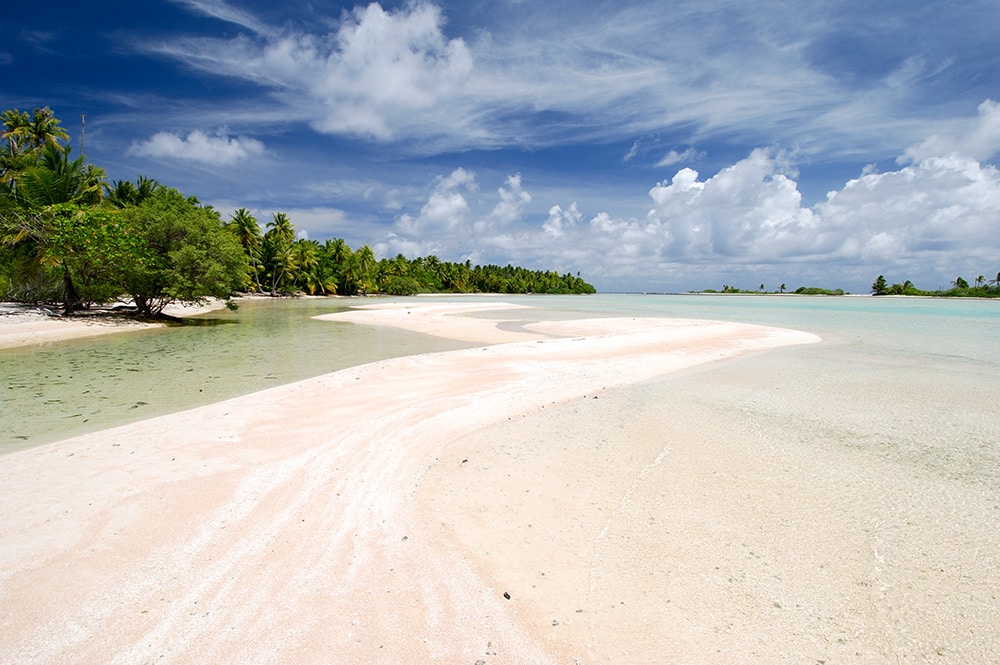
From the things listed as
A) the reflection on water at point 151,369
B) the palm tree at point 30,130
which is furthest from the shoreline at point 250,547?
the palm tree at point 30,130

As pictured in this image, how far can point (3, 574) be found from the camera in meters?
3.62

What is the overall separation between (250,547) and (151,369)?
1270 cm

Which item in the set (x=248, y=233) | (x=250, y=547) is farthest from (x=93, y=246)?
(x=248, y=233)

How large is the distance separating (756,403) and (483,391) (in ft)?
20.1

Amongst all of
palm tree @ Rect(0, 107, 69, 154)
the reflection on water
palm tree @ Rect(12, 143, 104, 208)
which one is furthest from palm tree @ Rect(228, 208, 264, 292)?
the reflection on water

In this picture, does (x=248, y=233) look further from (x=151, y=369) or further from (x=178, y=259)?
(x=151, y=369)

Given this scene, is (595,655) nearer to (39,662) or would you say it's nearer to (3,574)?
(39,662)

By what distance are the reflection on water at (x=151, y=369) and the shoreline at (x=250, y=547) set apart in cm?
189

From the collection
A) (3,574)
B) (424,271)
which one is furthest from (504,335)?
(424,271)

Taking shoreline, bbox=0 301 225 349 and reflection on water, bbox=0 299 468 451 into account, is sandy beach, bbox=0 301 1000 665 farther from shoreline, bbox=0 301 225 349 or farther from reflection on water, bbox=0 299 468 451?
shoreline, bbox=0 301 225 349

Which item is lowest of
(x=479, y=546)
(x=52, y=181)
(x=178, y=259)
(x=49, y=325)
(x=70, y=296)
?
(x=479, y=546)

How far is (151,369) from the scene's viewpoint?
44.9 ft

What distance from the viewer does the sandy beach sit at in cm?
313

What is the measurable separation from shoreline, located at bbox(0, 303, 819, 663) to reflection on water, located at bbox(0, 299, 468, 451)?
1895 mm
